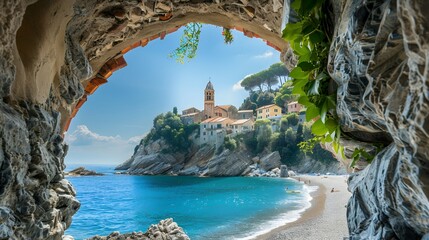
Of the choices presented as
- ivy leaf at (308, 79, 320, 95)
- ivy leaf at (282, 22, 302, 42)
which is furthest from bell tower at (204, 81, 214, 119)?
ivy leaf at (308, 79, 320, 95)

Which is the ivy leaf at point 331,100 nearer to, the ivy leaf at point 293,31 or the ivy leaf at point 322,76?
the ivy leaf at point 322,76

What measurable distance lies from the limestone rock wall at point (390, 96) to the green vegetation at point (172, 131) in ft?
179

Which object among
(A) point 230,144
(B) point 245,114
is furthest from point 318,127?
(B) point 245,114

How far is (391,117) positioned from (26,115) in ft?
7.27

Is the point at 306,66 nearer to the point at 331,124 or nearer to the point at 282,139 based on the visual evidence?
the point at 331,124

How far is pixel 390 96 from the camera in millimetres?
924

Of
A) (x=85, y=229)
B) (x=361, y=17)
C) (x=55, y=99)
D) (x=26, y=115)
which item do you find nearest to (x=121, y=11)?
(x=55, y=99)

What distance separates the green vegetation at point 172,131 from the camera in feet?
183

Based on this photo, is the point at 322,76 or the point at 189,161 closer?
the point at 322,76

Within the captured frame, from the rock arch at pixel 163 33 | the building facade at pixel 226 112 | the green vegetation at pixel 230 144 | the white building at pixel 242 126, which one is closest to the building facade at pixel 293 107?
the white building at pixel 242 126

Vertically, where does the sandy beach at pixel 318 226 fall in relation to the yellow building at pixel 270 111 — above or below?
below

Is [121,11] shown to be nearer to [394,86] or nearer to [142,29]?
[142,29]

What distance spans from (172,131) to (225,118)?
1160 cm

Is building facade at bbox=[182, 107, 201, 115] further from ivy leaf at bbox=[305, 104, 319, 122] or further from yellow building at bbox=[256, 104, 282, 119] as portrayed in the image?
ivy leaf at bbox=[305, 104, 319, 122]
